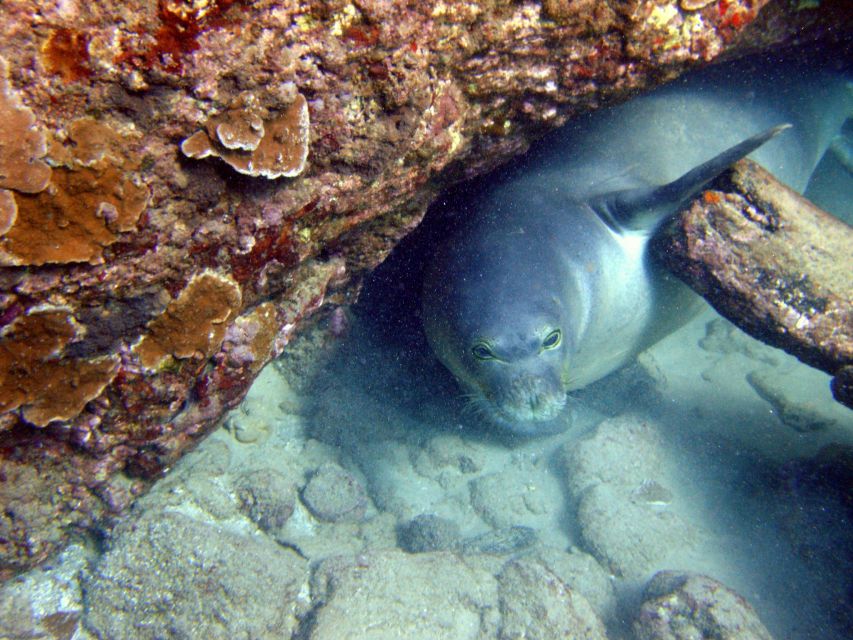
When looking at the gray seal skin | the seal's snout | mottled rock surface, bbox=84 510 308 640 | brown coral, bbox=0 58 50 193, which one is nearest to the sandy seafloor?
mottled rock surface, bbox=84 510 308 640

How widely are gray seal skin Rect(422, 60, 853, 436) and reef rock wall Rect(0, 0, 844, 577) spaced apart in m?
0.75

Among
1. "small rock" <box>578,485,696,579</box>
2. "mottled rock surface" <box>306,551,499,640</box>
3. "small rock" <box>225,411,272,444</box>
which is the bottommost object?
"small rock" <box>578,485,696,579</box>

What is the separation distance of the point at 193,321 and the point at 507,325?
208 cm

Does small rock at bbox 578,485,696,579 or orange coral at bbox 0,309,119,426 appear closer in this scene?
orange coral at bbox 0,309,119,426

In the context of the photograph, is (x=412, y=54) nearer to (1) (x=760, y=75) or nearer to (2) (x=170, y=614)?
(2) (x=170, y=614)

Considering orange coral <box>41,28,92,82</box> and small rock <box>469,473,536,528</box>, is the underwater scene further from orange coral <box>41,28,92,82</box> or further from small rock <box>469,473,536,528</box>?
orange coral <box>41,28,92,82</box>

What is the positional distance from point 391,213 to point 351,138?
1.02 metres

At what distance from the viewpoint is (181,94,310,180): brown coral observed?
6.77 ft

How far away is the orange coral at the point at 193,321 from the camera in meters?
2.53

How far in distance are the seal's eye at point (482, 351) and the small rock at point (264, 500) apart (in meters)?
2.23

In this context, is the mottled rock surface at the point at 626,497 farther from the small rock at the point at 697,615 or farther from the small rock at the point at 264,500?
the small rock at the point at 264,500

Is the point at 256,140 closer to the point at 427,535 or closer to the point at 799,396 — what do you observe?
the point at 427,535

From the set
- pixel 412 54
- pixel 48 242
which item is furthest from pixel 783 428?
pixel 48 242

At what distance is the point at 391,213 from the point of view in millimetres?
3523
